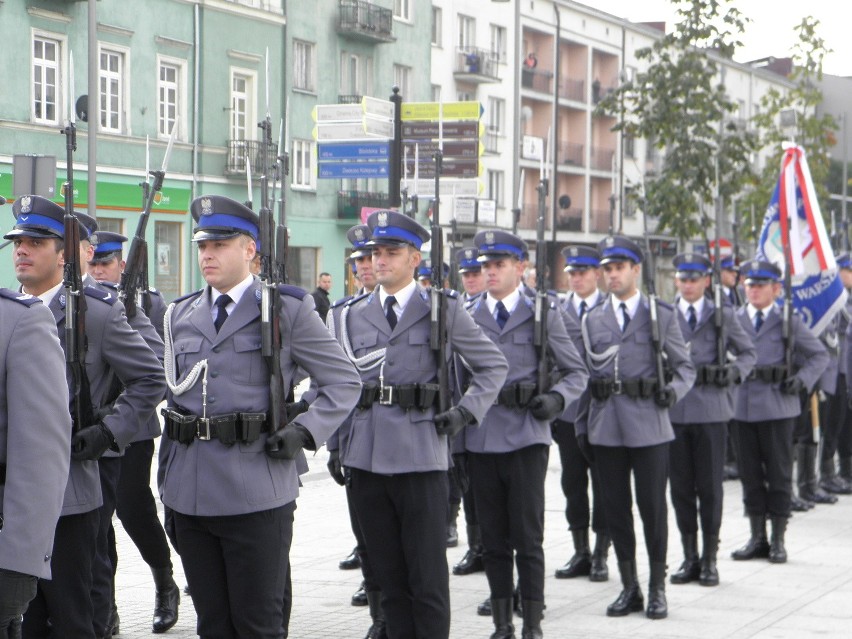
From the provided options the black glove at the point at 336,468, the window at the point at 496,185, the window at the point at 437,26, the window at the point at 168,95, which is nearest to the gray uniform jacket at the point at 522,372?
the black glove at the point at 336,468

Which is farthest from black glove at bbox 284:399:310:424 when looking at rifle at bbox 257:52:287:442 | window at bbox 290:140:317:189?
window at bbox 290:140:317:189

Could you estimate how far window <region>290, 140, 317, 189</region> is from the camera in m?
38.8

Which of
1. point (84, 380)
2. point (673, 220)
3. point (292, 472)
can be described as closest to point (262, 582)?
point (292, 472)

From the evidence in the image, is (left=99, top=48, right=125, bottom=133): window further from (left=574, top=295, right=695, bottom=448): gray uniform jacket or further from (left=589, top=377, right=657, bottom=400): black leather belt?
(left=589, top=377, right=657, bottom=400): black leather belt

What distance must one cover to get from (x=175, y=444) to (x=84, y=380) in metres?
0.59

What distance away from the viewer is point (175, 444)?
5.86m

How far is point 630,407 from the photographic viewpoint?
888 cm

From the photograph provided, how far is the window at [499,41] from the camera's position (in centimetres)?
5181

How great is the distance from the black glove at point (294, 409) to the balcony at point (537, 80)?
4922 centimetres

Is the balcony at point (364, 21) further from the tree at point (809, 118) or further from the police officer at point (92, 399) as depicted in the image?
the police officer at point (92, 399)

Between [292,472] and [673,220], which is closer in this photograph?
[292,472]

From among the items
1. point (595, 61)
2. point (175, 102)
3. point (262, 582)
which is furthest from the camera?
point (595, 61)

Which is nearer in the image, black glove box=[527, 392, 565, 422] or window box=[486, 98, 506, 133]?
black glove box=[527, 392, 565, 422]

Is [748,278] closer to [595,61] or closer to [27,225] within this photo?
[27,225]
